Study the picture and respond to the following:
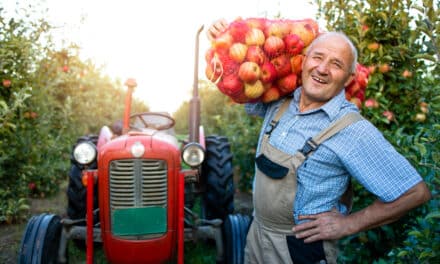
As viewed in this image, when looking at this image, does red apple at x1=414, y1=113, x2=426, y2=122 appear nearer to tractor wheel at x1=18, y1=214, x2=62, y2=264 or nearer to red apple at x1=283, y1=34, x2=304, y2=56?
red apple at x1=283, y1=34, x2=304, y2=56

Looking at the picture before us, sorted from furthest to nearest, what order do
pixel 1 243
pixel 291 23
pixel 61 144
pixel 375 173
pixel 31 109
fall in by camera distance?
pixel 61 144, pixel 31 109, pixel 1 243, pixel 291 23, pixel 375 173

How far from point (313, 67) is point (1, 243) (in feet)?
11.2

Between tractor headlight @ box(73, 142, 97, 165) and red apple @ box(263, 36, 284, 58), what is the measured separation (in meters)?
1.37

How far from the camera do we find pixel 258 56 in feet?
6.48

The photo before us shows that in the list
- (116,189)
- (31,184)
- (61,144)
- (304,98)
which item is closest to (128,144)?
(116,189)

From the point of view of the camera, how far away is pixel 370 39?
10.1 feet

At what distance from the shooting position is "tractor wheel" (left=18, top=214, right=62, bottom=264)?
2.72m

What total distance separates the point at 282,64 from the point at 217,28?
1.24 ft

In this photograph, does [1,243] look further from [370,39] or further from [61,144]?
[370,39]

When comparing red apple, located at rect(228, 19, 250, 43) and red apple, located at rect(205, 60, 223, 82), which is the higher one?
red apple, located at rect(228, 19, 250, 43)

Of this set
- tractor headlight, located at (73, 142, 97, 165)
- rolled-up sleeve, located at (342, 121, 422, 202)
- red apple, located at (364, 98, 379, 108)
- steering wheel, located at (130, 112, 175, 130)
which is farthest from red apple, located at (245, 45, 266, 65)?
steering wheel, located at (130, 112, 175, 130)

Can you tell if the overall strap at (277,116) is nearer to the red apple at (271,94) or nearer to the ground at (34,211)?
the red apple at (271,94)

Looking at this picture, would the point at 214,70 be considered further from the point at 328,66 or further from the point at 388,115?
the point at 388,115

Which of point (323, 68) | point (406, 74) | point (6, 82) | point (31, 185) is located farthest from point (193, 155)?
point (31, 185)
